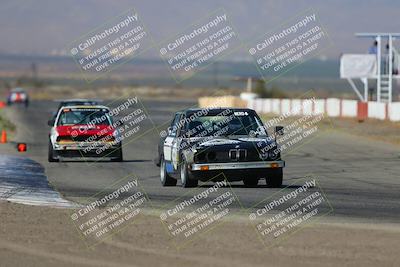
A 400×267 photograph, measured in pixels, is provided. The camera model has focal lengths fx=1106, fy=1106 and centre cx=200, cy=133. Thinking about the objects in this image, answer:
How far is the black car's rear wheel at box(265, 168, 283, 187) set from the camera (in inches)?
735

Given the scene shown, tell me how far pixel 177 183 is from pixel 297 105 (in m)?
40.0

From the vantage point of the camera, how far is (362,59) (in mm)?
58500

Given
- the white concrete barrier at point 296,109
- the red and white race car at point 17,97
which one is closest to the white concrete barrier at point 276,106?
the white concrete barrier at point 296,109

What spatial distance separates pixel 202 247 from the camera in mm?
11430

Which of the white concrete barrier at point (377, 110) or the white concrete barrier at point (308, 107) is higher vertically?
the white concrete barrier at point (377, 110)

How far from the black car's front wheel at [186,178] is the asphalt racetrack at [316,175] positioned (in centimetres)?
15

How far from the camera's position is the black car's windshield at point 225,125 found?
19.3 metres

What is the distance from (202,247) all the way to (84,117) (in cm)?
1753

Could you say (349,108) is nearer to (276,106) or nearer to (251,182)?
(276,106)

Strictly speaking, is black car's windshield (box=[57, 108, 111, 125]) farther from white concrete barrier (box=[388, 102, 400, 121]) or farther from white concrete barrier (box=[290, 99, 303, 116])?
white concrete barrier (box=[290, 99, 303, 116])

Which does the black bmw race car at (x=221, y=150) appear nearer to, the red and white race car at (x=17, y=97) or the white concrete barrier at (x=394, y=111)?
the white concrete barrier at (x=394, y=111)

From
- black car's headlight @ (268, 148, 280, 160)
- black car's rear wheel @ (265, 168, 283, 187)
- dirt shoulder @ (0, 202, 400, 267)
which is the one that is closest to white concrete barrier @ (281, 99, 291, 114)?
black car's rear wheel @ (265, 168, 283, 187)

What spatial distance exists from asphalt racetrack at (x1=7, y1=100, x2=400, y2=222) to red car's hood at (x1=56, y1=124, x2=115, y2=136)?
2.50 feet

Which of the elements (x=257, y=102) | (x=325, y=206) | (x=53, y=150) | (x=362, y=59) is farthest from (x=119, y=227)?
(x=257, y=102)
